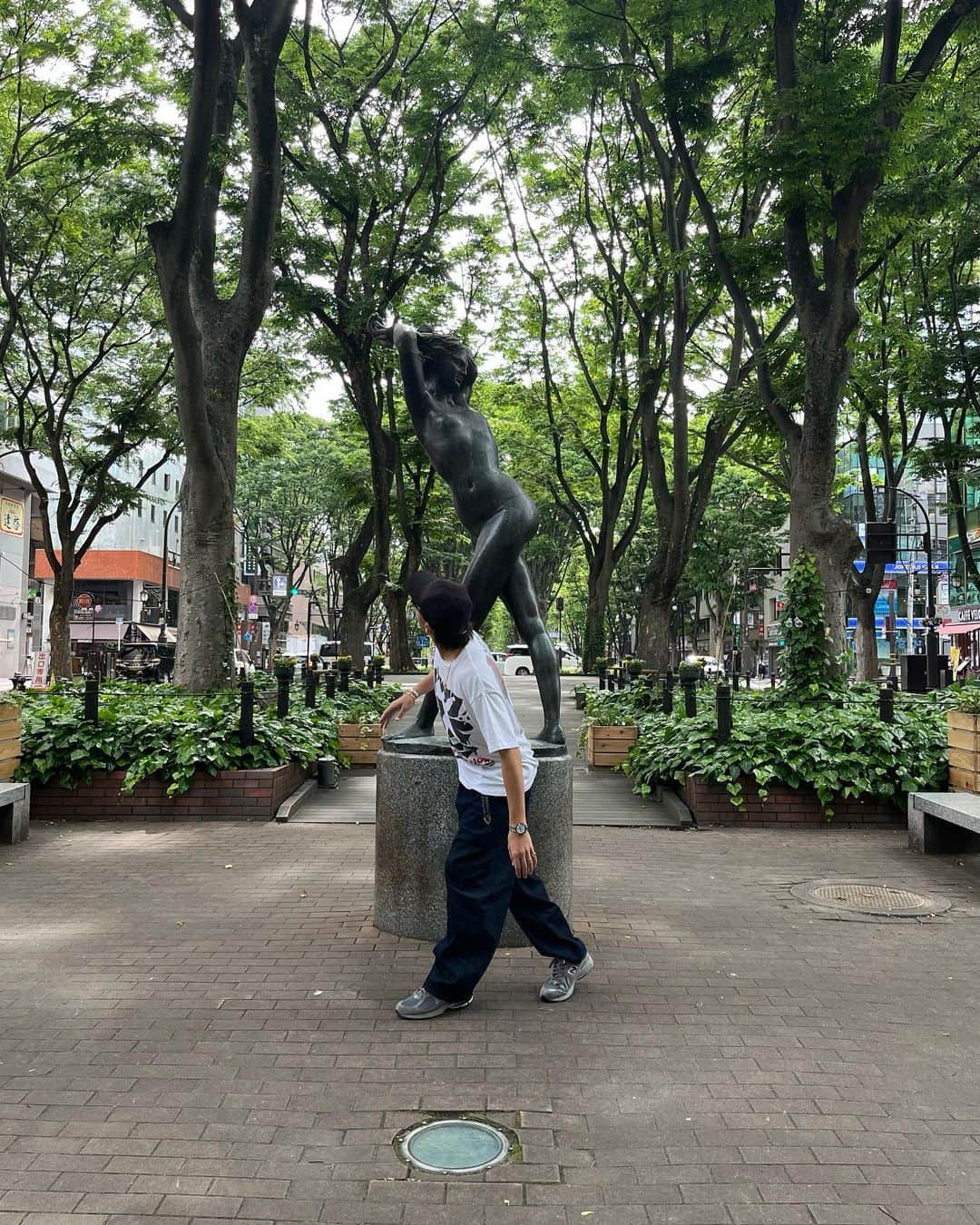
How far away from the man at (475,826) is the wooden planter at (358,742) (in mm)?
8172

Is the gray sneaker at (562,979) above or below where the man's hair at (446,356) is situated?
below

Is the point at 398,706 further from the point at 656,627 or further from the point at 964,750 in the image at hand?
the point at 656,627

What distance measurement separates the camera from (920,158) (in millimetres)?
12336

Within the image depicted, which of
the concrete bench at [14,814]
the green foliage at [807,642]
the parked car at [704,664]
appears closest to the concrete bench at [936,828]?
the green foliage at [807,642]

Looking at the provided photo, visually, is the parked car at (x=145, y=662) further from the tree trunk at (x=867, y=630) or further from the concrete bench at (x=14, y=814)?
the tree trunk at (x=867, y=630)

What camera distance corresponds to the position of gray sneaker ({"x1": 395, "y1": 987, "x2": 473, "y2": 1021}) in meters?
4.39

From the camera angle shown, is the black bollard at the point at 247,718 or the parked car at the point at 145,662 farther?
the parked car at the point at 145,662

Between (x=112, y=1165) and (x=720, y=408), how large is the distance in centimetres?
1525

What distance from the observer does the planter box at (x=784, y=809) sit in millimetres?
9211

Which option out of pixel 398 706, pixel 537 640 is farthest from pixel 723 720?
pixel 398 706

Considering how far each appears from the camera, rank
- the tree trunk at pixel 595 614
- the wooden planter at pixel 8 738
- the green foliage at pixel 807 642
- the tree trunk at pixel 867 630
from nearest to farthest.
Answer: the wooden planter at pixel 8 738 < the green foliage at pixel 807 642 < the tree trunk at pixel 867 630 < the tree trunk at pixel 595 614

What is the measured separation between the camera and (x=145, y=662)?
29203 millimetres

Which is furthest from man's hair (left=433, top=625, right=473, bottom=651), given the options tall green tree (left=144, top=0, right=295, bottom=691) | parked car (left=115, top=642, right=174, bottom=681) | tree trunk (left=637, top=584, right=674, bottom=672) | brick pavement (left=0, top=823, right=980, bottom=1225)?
parked car (left=115, top=642, right=174, bottom=681)

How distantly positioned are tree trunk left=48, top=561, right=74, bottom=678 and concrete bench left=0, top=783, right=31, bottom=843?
47.3 ft
